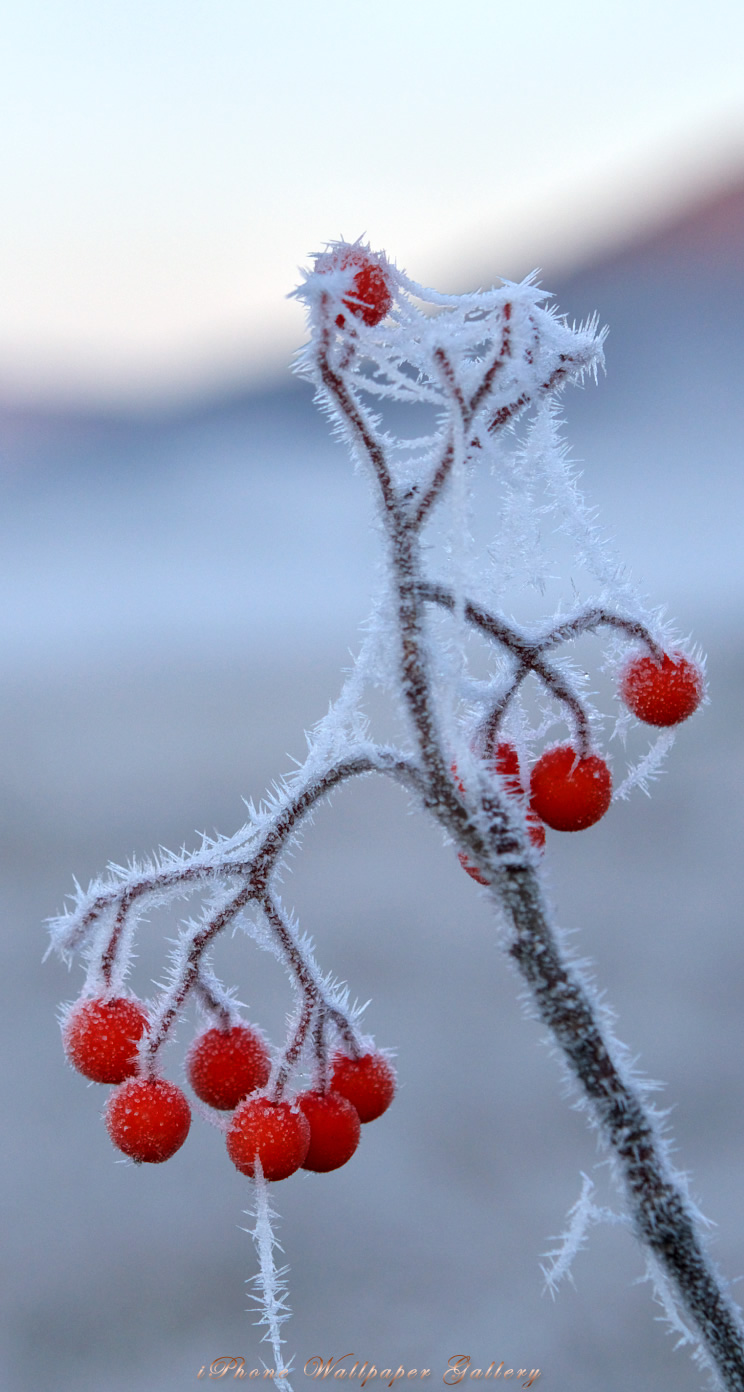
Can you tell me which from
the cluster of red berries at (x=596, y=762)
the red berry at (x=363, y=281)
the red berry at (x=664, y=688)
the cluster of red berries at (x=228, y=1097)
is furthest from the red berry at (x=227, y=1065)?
the red berry at (x=363, y=281)

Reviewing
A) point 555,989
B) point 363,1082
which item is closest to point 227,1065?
point 363,1082

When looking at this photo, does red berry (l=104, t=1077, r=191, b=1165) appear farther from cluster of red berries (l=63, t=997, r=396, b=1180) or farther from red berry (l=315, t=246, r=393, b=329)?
red berry (l=315, t=246, r=393, b=329)

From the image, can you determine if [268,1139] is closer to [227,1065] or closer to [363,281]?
[227,1065]

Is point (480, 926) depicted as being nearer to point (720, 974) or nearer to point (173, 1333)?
point (720, 974)

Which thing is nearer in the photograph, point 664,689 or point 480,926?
point 664,689

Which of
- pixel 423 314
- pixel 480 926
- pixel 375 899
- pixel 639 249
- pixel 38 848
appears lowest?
pixel 423 314

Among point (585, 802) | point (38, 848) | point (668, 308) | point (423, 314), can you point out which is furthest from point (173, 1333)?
point (668, 308)

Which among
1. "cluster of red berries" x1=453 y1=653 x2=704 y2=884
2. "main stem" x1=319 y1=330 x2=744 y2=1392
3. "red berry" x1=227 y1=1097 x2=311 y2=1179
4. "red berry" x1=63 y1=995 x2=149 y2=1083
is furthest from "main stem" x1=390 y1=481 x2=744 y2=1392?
"red berry" x1=63 y1=995 x2=149 y2=1083
